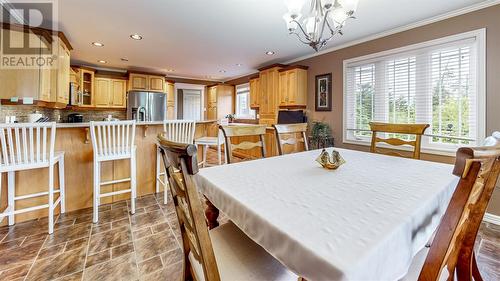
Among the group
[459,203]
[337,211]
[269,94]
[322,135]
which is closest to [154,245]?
[337,211]

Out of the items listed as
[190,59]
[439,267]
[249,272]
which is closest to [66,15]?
[190,59]

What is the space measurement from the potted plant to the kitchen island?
2.54m

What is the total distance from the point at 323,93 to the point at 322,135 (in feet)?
2.80

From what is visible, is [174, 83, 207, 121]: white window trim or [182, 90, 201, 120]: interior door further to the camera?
[182, 90, 201, 120]: interior door

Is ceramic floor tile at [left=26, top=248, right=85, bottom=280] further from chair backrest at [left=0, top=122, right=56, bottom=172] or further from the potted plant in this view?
the potted plant

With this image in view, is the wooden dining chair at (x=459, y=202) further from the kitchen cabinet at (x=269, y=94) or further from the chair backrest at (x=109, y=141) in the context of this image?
the kitchen cabinet at (x=269, y=94)

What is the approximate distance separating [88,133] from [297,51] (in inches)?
140

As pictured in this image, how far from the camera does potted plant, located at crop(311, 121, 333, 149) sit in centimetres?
374

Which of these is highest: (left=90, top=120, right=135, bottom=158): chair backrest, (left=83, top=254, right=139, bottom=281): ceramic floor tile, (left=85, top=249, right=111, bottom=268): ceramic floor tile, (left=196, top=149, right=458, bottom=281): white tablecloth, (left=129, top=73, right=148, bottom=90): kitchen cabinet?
(left=129, top=73, right=148, bottom=90): kitchen cabinet

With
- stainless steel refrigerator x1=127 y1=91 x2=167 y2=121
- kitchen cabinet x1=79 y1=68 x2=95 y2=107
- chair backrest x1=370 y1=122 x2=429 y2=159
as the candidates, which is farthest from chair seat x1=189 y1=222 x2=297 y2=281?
kitchen cabinet x1=79 y1=68 x2=95 y2=107

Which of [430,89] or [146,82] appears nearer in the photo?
[430,89]

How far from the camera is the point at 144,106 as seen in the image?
536cm

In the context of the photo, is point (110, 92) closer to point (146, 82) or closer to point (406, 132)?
point (146, 82)

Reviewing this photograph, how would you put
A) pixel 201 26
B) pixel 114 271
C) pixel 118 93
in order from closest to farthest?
pixel 114 271, pixel 201 26, pixel 118 93
